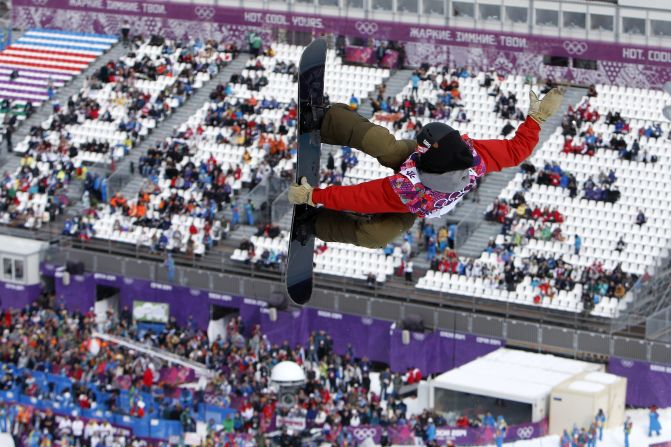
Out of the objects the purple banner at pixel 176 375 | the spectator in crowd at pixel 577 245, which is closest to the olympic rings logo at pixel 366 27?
the spectator in crowd at pixel 577 245

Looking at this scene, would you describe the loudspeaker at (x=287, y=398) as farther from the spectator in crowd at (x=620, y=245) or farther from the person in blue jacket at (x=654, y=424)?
the spectator in crowd at (x=620, y=245)

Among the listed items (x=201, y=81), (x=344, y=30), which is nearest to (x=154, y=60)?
(x=201, y=81)

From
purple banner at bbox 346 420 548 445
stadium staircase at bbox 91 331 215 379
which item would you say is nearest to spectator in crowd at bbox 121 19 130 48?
stadium staircase at bbox 91 331 215 379

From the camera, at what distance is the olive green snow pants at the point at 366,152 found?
10742mm

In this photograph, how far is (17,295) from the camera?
37.5 meters

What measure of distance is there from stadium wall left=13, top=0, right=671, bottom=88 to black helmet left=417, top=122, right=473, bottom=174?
22.9m

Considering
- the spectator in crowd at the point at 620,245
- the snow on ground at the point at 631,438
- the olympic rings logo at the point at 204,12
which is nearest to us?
the snow on ground at the point at 631,438

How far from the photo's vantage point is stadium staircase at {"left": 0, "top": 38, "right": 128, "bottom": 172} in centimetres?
4156

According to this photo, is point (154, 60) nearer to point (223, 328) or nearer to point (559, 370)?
point (223, 328)

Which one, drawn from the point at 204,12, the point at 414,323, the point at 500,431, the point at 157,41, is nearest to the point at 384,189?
the point at 500,431

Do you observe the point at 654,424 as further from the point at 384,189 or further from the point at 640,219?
the point at 384,189

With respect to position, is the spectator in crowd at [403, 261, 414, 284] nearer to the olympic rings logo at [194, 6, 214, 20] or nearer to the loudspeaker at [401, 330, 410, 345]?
the loudspeaker at [401, 330, 410, 345]

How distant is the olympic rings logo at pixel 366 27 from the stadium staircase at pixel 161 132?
6.03 metres

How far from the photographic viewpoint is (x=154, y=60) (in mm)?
42656
